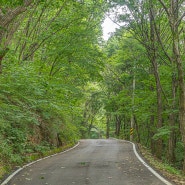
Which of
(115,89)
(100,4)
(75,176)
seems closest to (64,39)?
(100,4)

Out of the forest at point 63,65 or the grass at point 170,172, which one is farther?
the forest at point 63,65

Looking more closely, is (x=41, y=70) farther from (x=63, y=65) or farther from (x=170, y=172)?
(x=170, y=172)

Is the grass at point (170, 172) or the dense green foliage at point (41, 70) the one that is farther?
the dense green foliage at point (41, 70)

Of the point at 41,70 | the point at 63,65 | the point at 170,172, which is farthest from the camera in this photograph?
the point at 63,65

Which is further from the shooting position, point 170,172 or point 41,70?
point 41,70

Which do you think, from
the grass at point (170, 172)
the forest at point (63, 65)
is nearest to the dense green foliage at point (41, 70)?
the forest at point (63, 65)

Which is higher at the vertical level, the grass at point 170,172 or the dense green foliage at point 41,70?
the dense green foliage at point 41,70

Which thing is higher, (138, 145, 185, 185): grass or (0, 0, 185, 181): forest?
(0, 0, 185, 181): forest

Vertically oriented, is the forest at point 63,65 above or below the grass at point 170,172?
above

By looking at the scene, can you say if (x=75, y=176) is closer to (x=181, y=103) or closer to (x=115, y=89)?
(x=181, y=103)

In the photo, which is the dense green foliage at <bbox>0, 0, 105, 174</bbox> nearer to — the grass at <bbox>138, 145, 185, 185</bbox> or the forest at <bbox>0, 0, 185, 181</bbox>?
the forest at <bbox>0, 0, 185, 181</bbox>

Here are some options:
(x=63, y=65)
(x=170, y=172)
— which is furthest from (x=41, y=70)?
(x=170, y=172)

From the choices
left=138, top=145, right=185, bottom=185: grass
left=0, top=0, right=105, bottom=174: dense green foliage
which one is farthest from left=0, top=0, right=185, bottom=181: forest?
left=138, top=145, right=185, bottom=185: grass

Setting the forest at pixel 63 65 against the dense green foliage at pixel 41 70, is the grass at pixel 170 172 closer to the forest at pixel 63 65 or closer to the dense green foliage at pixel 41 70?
the forest at pixel 63 65
